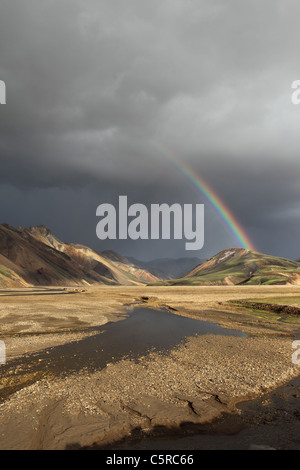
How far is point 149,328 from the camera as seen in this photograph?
40438 mm

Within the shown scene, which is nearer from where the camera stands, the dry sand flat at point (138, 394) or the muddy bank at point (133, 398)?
the muddy bank at point (133, 398)

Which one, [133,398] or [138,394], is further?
[138,394]

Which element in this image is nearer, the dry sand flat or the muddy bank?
the muddy bank

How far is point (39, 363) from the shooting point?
71.5 feet

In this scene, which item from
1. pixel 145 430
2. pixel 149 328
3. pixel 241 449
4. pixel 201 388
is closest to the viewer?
pixel 241 449
